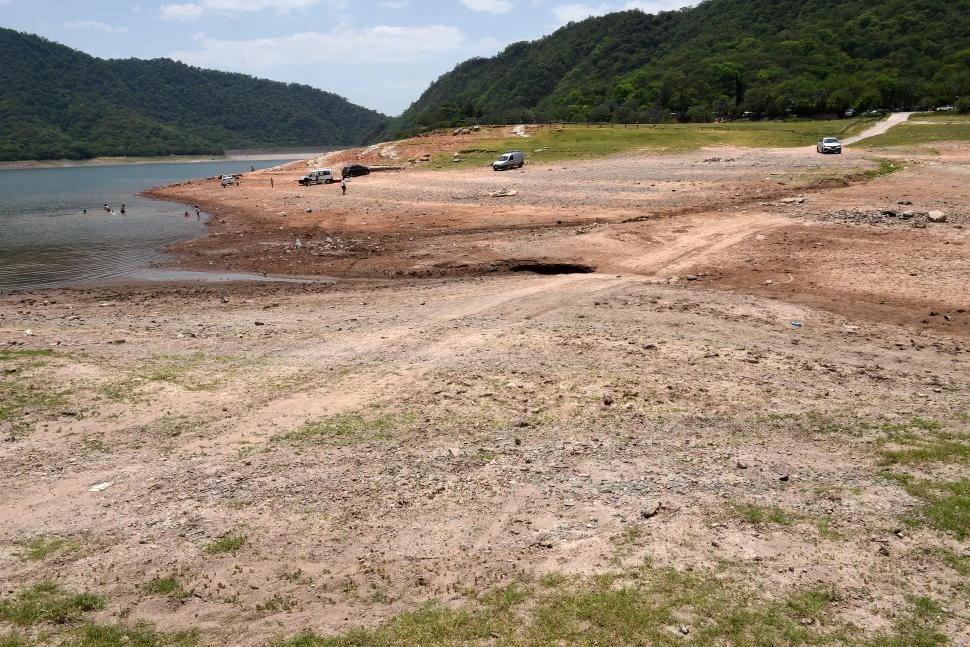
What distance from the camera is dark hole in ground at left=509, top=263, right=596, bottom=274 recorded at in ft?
75.5

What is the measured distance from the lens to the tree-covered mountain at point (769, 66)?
298 feet

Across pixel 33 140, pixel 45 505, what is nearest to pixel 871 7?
pixel 45 505

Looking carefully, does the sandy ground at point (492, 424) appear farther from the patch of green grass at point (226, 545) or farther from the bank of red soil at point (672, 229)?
the bank of red soil at point (672, 229)

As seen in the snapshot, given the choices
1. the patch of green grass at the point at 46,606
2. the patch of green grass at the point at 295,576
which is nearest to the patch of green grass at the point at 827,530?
the patch of green grass at the point at 295,576

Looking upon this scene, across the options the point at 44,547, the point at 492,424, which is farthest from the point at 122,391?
the point at 492,424

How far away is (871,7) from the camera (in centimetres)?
13438

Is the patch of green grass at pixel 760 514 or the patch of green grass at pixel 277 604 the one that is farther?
the patch of green grass at pixel 760 514

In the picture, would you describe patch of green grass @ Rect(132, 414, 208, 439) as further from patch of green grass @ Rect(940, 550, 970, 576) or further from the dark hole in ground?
the dark hole in ground

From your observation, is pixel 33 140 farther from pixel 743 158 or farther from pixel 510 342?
pixel 510 342

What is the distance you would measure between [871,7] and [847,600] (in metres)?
161

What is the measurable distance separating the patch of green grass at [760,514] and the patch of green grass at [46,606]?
7473mm

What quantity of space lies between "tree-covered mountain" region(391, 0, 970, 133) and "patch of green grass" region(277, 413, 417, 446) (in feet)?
295

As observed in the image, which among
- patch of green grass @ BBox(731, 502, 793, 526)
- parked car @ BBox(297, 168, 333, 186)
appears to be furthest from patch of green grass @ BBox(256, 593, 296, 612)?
parked car @ BBox(297, 168, 333, 186)

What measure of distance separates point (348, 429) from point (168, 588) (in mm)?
4266
